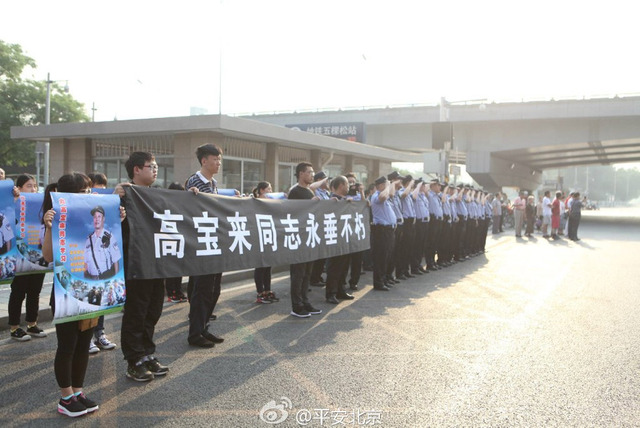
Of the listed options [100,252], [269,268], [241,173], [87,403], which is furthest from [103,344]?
[241,173]

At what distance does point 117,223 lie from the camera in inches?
159

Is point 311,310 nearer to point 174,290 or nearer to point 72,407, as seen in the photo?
point 174,290

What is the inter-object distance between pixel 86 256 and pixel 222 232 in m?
1.92

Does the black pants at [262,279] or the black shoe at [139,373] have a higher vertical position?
the black pants at [262,279]

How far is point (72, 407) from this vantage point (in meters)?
A: 3.57

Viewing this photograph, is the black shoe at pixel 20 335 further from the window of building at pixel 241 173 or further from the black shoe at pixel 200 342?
the window of building at pixel 241 173

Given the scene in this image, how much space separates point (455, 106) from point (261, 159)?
66.7 feet

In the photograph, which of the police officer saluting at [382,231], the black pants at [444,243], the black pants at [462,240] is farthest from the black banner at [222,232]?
the black pants at [462,240]

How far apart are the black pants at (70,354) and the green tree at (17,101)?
91.0 ft

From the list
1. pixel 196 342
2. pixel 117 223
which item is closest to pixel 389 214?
pixel 196 342

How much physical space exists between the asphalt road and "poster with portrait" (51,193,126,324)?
0.75m

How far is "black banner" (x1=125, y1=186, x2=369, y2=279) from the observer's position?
Answer: 179 inches

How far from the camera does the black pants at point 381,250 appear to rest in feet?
28.6

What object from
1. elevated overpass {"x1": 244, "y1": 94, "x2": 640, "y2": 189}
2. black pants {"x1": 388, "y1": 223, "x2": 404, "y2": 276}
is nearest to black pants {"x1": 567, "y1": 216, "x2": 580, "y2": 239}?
elevated overpass {"x1": 244, "y1": 94, "x2": 640, "y2": 189}
